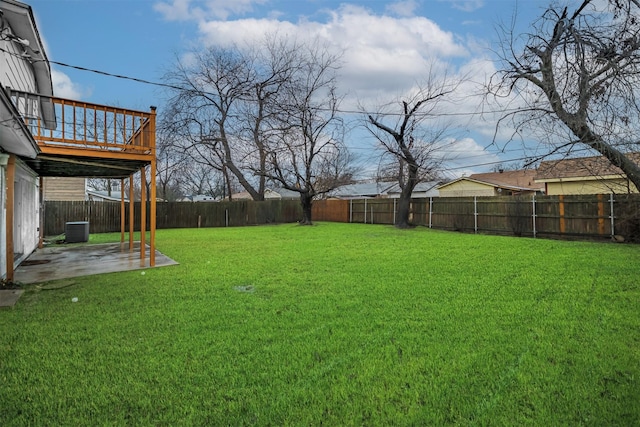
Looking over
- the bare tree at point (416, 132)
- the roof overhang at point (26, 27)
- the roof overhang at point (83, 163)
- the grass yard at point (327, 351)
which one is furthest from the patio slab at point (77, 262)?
the bare tree at point (416, 132)

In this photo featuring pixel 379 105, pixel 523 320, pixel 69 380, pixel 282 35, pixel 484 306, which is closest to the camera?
pixel 69 380

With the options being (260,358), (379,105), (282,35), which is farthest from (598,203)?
(282,35)

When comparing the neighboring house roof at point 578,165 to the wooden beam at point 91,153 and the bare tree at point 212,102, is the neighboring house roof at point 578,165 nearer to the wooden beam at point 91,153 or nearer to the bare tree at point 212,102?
the wooden beam at point 91,153

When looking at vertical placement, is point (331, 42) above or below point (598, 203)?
above

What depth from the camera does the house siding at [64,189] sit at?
18847mm

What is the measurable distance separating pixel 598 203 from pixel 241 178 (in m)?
18.5

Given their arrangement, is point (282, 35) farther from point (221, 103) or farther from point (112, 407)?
point (112, 407)

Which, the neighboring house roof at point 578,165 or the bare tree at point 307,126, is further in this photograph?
the bare tree at point 307,126

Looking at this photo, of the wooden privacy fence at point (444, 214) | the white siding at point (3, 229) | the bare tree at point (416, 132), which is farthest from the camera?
the bare tree at point (416, 132)

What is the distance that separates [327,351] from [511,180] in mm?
30397

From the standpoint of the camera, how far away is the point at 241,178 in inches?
910

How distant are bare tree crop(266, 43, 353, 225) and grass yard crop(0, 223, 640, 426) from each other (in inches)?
532

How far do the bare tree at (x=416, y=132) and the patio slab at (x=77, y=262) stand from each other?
10.7 m

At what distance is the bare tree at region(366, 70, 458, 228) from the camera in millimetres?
14633
